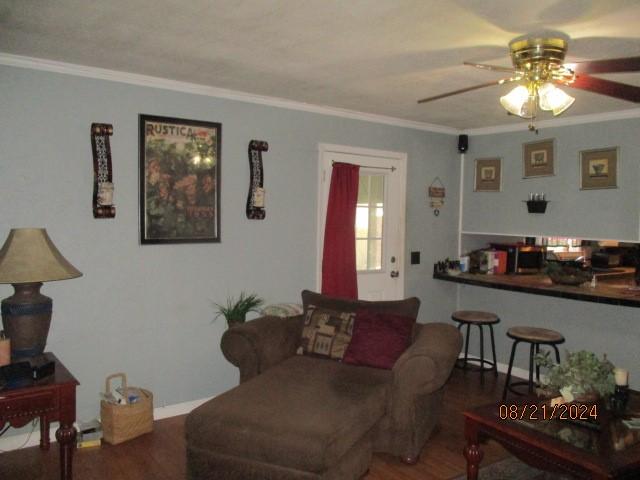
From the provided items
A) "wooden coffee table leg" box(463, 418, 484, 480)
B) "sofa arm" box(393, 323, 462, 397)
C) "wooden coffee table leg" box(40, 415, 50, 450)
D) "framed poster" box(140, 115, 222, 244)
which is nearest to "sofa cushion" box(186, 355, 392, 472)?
"sofa arm" box(393, 323, 462, 397)

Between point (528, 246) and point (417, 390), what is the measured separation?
8.94 feet

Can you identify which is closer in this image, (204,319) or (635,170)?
(204,319)

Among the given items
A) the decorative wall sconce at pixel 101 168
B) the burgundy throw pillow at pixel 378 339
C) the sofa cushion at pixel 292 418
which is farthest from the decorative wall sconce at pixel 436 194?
the decorative wall sconce at pixel 101 168

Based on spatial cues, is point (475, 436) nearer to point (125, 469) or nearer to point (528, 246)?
point (125, 469)

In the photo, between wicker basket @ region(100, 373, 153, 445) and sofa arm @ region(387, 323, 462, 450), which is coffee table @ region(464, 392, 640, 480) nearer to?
sofa arm @ region(387, 323, 462, 450)

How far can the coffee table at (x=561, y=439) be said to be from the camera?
2.11m

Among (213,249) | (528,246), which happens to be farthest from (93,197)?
(528,246)

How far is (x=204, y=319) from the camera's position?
3771 millimetres

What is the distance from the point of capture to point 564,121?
4.46 m

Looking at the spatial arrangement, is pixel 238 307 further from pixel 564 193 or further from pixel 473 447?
pixel 564 193

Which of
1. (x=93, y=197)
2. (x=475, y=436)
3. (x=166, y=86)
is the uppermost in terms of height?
(x=166, y=86)

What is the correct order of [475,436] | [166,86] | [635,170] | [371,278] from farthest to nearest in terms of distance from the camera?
1. [371,278]
2. [635,170]
3. [166,86]
4. [475,436]

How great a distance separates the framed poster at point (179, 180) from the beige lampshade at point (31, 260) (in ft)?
2.63

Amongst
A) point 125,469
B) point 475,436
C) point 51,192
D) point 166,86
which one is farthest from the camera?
point 166,86
